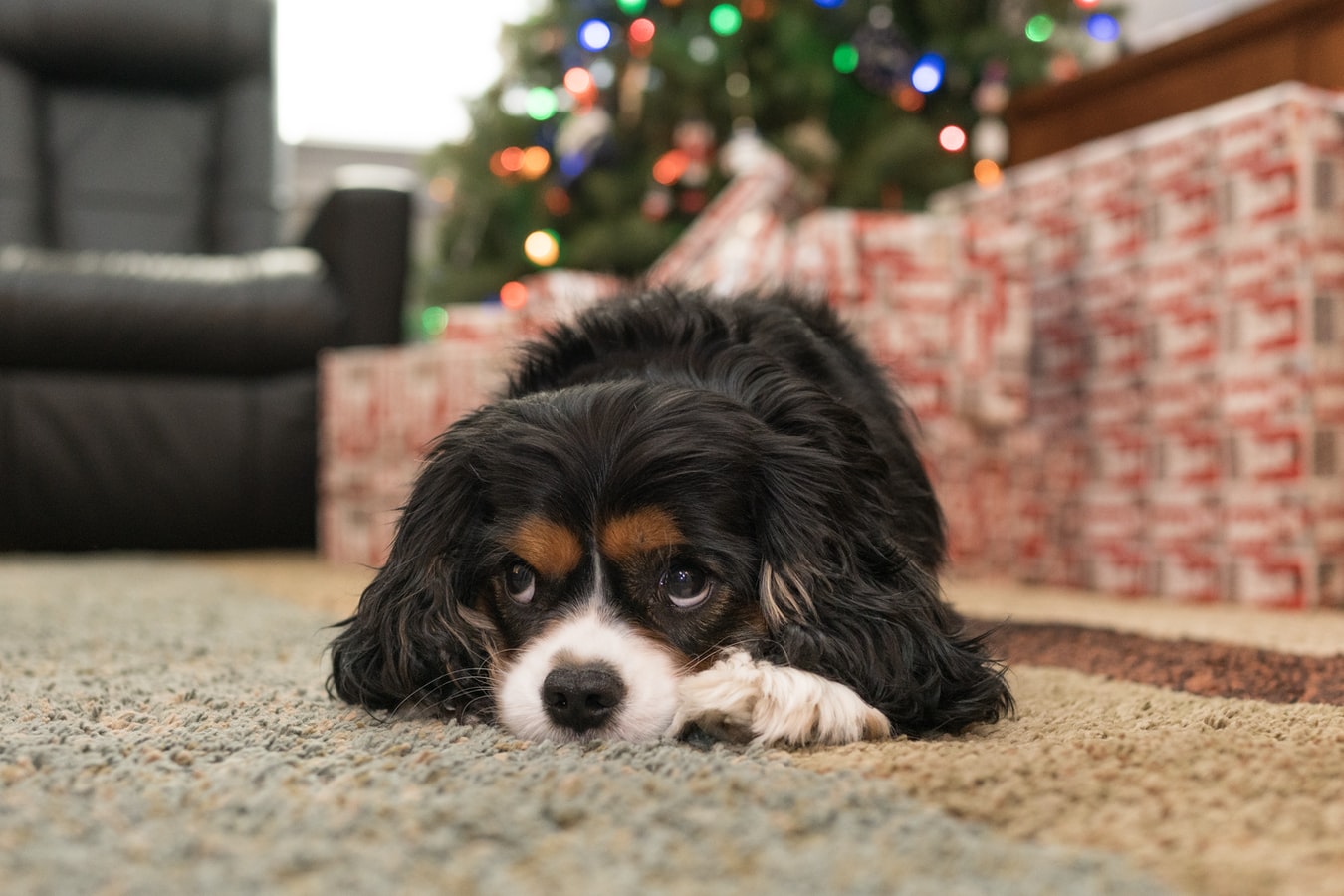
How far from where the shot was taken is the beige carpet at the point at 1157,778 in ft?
2.60

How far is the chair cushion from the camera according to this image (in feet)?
12.0

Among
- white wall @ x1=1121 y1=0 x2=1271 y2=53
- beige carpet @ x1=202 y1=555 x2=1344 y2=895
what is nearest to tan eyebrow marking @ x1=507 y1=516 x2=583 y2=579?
beige carpet @ x1=202 y1=555 x2=1344 y2=895

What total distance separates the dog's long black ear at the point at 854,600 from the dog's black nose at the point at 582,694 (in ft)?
0.73

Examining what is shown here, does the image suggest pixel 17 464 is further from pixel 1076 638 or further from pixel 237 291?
pixel 1076 638

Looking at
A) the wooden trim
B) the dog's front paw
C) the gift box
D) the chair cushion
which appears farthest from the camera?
the chair cushion

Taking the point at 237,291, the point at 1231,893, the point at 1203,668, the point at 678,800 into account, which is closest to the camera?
the point at 1231,893

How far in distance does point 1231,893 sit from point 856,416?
2.85 feet

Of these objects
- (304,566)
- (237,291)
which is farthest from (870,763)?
(237,291)

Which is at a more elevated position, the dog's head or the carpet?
the dog's head

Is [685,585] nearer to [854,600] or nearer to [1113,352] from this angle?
[854,600]

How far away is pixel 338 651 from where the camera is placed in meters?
1.47

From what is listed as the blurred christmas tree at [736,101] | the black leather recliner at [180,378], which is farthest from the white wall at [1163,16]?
the black leather recliner at [180,378]

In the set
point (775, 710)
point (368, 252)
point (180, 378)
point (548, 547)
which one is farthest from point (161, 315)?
point (775, 710)

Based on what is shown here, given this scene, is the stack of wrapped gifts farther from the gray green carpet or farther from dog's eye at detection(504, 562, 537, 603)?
the gray green carpet
